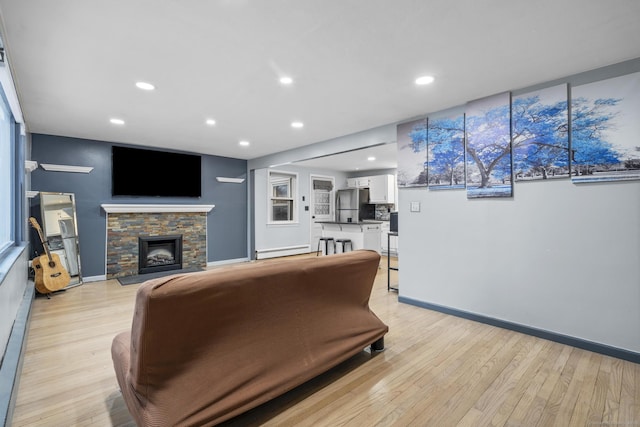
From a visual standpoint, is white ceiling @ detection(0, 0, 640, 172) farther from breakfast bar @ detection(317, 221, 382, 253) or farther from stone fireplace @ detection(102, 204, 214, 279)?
breakfast bar @ detection(317, 221, 382, 253)

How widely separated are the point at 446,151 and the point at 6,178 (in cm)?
479

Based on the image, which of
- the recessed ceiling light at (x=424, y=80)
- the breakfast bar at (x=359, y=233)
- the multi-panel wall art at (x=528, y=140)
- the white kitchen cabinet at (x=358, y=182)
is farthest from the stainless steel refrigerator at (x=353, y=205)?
the recessed ceiling light at (x=424, y=80)

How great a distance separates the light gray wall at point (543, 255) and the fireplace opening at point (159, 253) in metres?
4.56

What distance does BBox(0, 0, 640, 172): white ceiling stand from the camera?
5.88 feet

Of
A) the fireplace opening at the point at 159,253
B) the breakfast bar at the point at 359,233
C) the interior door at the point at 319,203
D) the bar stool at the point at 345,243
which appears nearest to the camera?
the fireplace opening at the point at 159,253

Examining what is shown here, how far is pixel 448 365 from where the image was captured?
2.33m

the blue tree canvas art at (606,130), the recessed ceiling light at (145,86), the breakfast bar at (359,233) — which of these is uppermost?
the recessed ceiling light at (145,86)

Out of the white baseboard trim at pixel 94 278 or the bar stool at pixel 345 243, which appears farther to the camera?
the bar stool at pixel 345 243

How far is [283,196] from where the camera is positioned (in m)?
7.86

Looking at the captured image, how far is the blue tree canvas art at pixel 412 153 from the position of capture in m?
3.64

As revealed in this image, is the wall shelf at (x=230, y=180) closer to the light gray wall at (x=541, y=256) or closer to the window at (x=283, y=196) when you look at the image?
the window at (x=283, y=196)

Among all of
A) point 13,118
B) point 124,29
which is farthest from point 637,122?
point 13,118

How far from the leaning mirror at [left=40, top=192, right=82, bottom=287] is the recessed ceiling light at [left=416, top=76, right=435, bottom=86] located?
17.6ft

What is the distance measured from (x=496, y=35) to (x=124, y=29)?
2.48 meters
